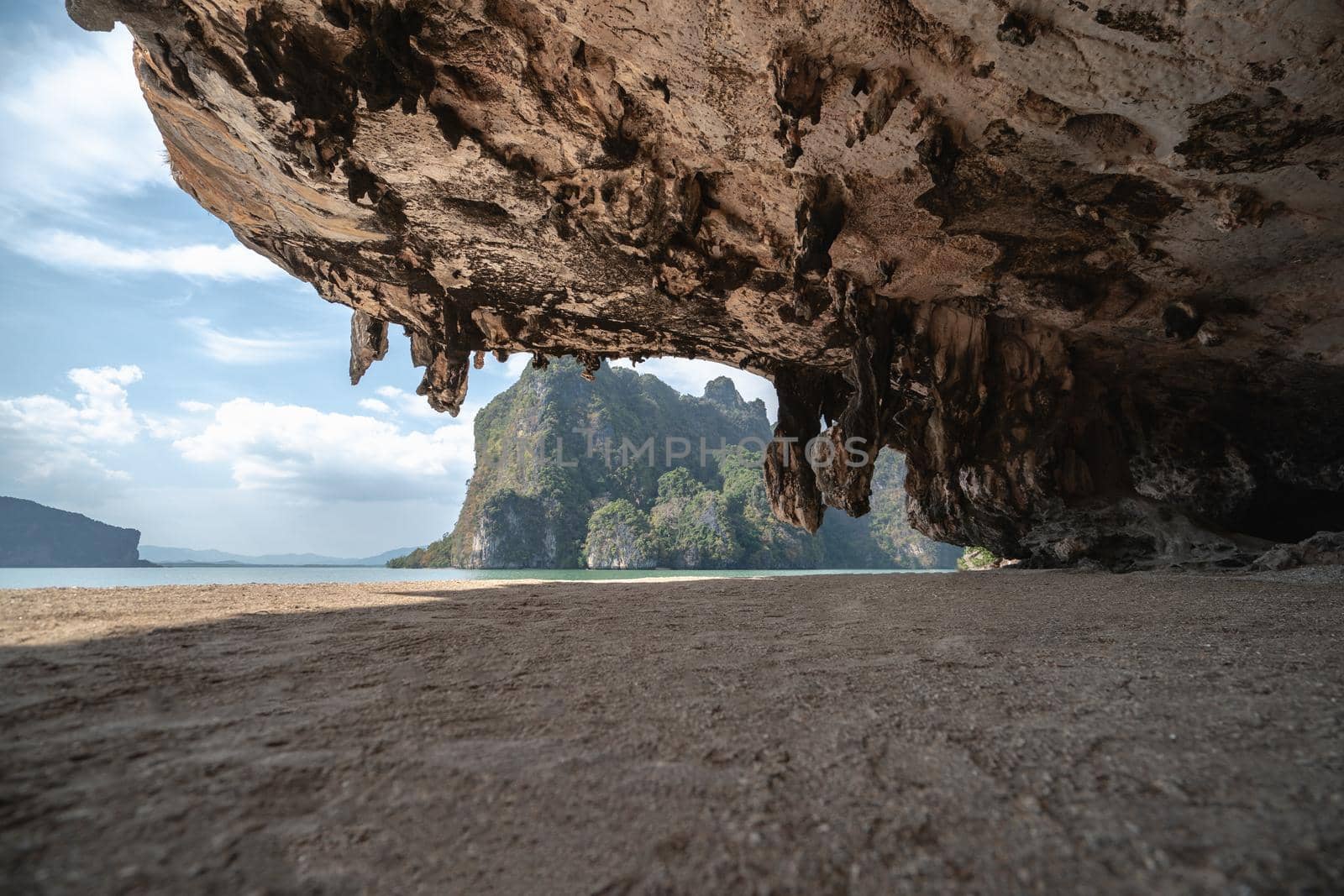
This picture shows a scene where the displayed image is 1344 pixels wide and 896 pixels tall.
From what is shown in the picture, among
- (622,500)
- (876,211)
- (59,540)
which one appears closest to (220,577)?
(876,211)

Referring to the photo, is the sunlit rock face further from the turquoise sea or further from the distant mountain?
the distant mountain

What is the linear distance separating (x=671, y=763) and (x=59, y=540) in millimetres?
114249

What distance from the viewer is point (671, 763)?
1520 millimetres

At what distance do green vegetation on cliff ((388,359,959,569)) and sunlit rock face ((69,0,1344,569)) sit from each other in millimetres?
43908

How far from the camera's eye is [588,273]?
25.6ft

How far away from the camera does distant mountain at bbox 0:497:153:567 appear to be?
2990 inches

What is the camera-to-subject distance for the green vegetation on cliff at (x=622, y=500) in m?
56.1

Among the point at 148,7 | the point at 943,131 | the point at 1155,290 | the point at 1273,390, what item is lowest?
the point at 1273,390

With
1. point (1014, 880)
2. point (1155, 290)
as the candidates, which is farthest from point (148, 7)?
point (1155, 290)

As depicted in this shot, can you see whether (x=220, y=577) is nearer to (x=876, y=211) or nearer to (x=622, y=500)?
(x=876, y=211)

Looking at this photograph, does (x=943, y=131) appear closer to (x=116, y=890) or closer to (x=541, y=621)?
(x=541, y=621)

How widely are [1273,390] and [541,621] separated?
452 inches

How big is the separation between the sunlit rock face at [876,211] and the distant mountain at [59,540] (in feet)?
325

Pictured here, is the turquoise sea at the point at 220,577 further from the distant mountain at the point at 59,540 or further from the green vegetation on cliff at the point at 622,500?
the distant mountain at the point at 59,540
